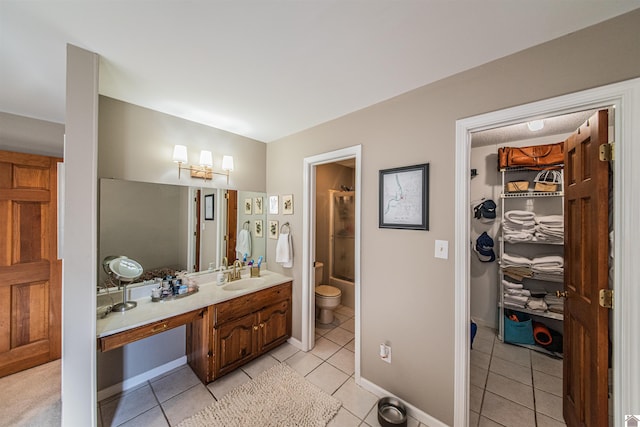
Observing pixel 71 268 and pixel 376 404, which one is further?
pixel 376 404

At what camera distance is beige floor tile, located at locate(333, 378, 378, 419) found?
5.65ft

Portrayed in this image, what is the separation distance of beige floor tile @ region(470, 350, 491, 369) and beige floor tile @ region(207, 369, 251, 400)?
2257 millimetres

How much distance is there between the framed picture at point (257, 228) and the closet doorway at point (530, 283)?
2620 mm

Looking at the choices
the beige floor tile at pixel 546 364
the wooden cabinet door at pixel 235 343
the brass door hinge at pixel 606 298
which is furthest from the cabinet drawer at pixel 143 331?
the beige floor tile at pixel 546 364

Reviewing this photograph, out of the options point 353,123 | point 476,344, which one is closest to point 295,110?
point 353,123

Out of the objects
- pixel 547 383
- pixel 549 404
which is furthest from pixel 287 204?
pixel 547 383

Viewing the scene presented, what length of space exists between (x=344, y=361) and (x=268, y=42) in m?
2.80

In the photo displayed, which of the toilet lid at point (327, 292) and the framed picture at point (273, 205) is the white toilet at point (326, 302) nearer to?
the toilet lid at point (327, 292)

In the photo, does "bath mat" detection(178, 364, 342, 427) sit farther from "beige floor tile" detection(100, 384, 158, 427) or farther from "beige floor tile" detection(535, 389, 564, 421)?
"beige floor tile" detection(535, 389, 564, 421)

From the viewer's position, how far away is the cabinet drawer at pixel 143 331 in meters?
1.44

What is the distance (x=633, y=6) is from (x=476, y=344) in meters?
2.95

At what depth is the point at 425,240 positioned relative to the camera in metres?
1.63

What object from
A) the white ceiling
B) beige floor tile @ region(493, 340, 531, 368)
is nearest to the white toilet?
beige floor tile @ region(493, 340, 531, 368)

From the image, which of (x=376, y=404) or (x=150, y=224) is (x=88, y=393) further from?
(x=376, y=404)
